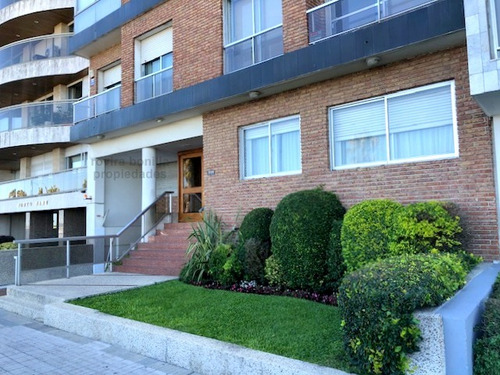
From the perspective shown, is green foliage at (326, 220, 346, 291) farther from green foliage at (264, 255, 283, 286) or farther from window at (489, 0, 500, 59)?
window at (489, 0, 500, 59)

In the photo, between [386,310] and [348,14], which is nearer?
[386,310]

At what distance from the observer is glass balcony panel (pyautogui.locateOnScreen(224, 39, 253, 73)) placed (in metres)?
10.3

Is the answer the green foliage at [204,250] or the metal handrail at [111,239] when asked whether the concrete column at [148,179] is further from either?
the green foliage at [204,250]

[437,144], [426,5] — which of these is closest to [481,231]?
[437,144]

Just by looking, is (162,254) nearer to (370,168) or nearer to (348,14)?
(370,168)

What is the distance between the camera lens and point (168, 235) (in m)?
11.8

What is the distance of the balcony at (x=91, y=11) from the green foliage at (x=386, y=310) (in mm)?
13634

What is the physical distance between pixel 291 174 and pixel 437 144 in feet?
10.4

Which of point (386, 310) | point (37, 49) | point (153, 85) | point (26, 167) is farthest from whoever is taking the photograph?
point (26, 167)

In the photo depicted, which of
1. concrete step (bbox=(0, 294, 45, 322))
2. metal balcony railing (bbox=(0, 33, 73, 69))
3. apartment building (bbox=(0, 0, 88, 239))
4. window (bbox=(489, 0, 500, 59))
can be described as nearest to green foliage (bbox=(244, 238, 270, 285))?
concrete step (bbox=(0, 294, 45, 322))

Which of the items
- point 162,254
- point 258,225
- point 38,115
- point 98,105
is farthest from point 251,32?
point 38,115

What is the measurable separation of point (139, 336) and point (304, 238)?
3250mm

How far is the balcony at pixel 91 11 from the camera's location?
14.6 m

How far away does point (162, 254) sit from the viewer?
11.1 metres
